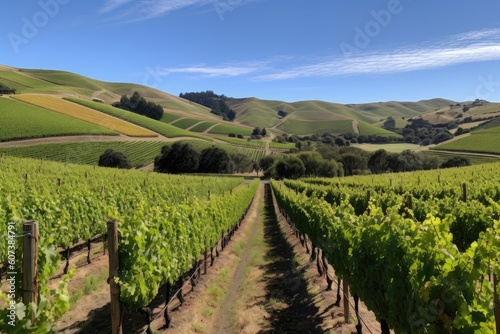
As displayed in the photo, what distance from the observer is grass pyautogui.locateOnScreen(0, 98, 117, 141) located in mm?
63125

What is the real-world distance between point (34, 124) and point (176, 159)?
29.1 meters

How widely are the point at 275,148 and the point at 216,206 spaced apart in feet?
342

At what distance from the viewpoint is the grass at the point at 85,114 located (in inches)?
3310

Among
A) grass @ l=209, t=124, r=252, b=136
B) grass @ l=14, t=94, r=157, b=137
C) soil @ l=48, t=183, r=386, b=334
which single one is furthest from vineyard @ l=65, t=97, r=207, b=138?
soil @ l=48, t=183, r=386, b=334

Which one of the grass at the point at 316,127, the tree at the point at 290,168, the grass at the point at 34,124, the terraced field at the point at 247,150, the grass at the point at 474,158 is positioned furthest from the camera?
the grass at the point at 316,127

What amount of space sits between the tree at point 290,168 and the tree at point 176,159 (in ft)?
65.2

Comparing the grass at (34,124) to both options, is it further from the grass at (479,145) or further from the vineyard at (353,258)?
the grass at (479,145)

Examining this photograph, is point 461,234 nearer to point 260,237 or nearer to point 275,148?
point 260,237

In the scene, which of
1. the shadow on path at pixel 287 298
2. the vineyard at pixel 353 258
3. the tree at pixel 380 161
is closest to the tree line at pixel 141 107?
the tree at pixel 380 161

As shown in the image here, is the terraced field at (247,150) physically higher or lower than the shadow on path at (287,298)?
higher

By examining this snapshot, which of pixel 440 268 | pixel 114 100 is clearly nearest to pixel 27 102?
pixel 114 100

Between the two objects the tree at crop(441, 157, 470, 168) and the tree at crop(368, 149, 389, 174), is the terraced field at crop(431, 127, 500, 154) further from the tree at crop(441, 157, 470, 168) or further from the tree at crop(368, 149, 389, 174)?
the tree at crop(368, 149, 389, 174)

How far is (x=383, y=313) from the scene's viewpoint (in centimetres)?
554

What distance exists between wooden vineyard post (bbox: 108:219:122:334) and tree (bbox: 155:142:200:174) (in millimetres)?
68032
